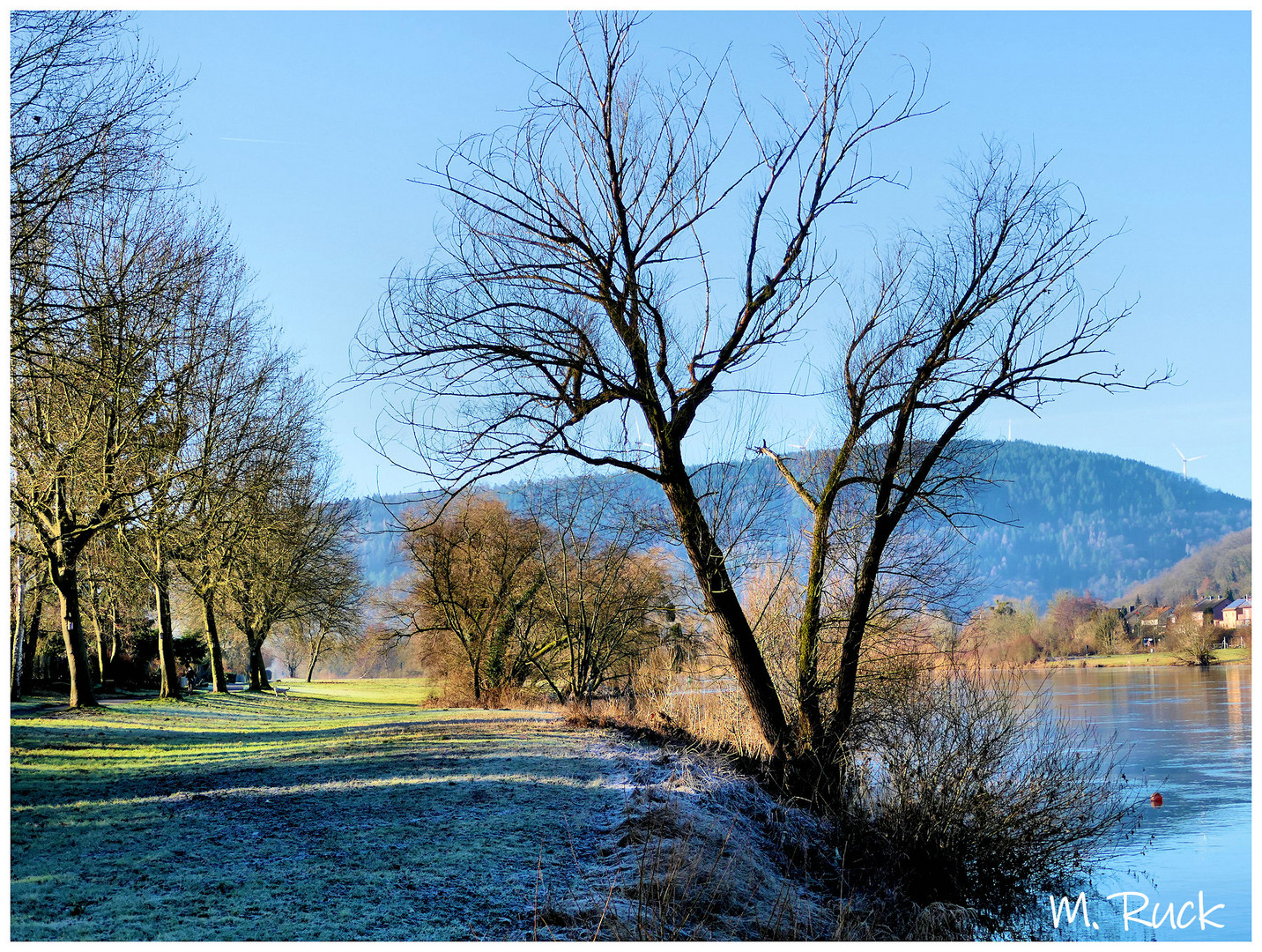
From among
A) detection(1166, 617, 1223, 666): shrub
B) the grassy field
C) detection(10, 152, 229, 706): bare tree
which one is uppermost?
detection(10, 152, 229, 706): bare tree

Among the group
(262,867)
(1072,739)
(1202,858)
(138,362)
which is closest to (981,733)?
(1072,739)

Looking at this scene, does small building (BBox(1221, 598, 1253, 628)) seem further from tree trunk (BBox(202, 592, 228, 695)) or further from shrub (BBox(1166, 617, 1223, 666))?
tree trunk (BBox(202, 592, 228, 695))

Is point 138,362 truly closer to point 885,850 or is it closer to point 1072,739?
point 885,850

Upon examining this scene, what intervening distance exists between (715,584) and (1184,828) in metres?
8.48

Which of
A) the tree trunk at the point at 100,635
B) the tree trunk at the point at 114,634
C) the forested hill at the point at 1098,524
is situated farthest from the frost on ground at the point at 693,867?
the forested hill at the point at 1098,524

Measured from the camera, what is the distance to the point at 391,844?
7.51m

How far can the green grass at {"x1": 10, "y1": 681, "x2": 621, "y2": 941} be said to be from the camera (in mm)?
5770

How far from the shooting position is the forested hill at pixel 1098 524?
426ft

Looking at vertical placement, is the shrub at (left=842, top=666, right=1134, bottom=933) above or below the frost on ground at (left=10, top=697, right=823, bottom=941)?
below

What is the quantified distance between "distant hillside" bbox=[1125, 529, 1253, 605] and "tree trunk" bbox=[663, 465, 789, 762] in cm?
4314

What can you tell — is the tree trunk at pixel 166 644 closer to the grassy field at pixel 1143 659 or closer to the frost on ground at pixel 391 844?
the frost on ground at pixel 391 844

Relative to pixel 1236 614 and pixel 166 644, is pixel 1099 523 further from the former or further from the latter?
pixel 166 644

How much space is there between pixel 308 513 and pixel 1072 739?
24204 mm
